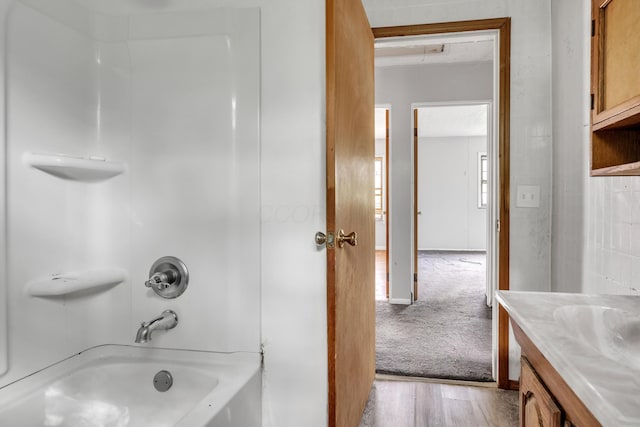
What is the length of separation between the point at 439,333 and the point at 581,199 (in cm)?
180

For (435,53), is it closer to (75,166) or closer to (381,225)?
(75,166)

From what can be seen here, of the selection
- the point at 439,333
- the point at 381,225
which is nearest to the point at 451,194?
the point at 381,225

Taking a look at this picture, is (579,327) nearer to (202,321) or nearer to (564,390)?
(564,390)

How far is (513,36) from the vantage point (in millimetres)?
2219

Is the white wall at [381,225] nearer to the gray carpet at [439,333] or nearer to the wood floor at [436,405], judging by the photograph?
the gray carpet at [439,333]

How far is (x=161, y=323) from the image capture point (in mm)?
1649

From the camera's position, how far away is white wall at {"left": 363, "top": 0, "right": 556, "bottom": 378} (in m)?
2.20

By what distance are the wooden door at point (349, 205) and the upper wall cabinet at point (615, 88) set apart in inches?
30.7

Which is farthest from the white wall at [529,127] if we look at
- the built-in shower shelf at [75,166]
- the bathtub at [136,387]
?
the built-in shower shelf at [75,166]

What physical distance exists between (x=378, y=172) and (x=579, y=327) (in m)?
7.79

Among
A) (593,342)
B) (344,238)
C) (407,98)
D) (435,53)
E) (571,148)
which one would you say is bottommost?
(593,342)

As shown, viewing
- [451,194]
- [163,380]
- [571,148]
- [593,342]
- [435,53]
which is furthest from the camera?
[451,194]

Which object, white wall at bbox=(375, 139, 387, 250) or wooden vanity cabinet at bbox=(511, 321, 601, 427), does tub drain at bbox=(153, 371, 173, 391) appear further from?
white wall at bbox=(375, 139, 387, 250)

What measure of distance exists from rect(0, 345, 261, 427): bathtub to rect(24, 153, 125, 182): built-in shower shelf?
0.75 m
